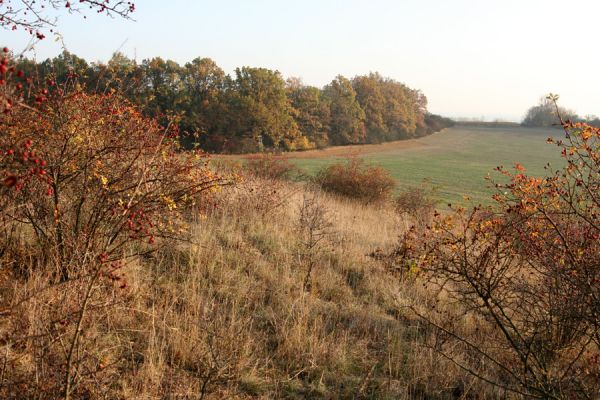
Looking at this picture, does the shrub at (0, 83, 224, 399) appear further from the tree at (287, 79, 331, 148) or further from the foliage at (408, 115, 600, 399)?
the tree at (287, 79, 331, 148)

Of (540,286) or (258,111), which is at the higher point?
(258,111)

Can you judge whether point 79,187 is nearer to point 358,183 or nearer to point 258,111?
point 358,183

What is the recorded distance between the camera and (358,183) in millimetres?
15766

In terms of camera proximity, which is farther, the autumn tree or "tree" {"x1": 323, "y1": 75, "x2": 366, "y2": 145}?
"tree" {"x1": 323, "y1": 75, "x2": 366, "y2": 145}

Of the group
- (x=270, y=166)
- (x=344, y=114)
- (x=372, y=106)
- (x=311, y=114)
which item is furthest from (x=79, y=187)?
(x=372, y=106)

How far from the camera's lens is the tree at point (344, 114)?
165ft

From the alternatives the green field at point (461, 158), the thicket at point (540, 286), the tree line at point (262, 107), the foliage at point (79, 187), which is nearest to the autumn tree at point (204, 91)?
the tree line at point (262, 107)

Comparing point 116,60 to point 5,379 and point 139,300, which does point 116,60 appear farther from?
point 5,379

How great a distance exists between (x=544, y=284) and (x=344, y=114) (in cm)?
4782

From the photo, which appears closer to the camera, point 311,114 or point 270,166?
point 270,166

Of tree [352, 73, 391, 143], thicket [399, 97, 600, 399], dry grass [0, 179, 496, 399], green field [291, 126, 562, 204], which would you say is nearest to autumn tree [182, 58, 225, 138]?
green field [291, 126, 562, 204]

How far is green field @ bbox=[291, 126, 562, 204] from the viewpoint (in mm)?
31969

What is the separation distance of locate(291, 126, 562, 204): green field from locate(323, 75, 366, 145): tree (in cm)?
317

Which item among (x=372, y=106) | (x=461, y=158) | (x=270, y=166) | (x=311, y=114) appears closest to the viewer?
(x=270, y=166)
